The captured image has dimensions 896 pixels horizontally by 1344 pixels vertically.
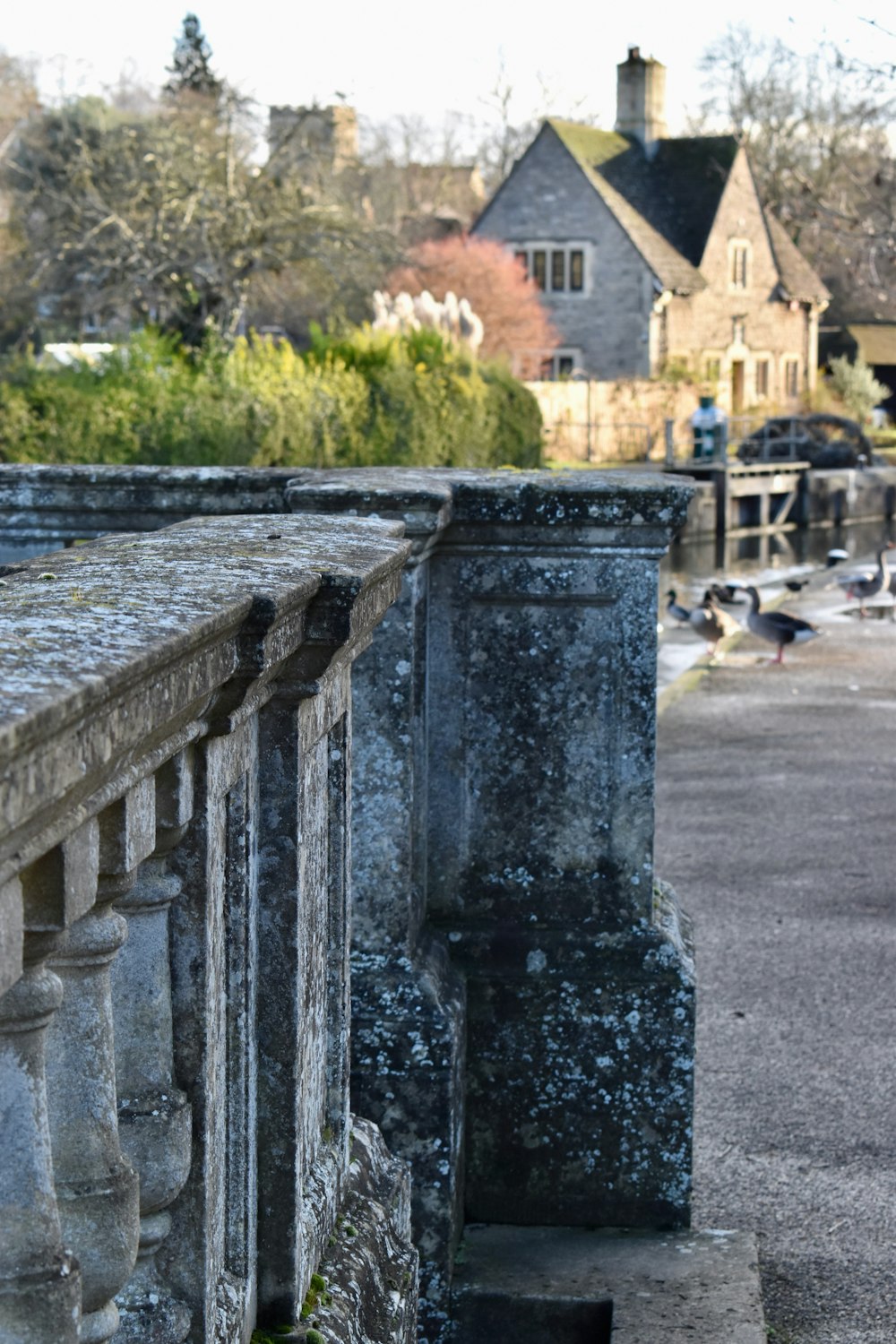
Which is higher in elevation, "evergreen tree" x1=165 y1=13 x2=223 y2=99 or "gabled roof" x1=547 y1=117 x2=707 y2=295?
"evergreen tree" x1=165 y1=13 x2=223 y2=99

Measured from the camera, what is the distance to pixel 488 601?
3920mm

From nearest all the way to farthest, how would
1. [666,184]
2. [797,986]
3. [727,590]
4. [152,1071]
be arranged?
[152,1071] < [797,986] < [727,590] < [666,184]

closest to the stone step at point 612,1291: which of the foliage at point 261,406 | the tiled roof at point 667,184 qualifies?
the foliage at point 261,406

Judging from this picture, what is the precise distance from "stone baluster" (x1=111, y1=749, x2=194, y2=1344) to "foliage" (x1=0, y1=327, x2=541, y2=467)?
1306cm

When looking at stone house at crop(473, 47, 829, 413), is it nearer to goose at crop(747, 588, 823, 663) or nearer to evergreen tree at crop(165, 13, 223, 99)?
evergreen tree at crop(165, 13, 223, 99)

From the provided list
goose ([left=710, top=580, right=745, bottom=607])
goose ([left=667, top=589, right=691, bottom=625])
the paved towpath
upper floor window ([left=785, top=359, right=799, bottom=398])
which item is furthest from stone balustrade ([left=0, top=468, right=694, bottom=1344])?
upper floor window ([left=785, top=359, right=799, bottom=398])

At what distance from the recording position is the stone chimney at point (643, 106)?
2162 inches

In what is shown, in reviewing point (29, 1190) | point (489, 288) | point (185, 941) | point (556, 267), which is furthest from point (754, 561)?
point (29, 1190)

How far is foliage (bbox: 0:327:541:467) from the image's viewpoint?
15.2m

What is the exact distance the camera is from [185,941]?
5.99 ft

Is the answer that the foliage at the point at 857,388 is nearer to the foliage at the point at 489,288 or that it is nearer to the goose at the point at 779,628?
the foliage at the point at 489,288

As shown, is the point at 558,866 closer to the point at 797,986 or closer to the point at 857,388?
the point at 797,986

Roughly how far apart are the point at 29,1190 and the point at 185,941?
1.61 feet

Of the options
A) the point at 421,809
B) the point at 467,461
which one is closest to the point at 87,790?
the point at 421,809
